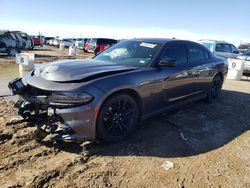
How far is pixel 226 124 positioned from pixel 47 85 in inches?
144

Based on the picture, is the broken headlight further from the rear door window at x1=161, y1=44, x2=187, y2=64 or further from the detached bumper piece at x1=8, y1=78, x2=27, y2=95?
the rear door window at x1=161, y1=44, x2=187, y2=64

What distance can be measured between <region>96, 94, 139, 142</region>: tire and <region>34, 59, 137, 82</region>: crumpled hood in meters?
0.47

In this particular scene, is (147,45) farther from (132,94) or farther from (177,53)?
(132,94)

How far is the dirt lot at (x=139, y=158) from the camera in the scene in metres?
3.25

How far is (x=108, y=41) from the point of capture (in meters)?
27.0

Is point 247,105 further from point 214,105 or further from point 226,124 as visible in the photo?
point 226,124

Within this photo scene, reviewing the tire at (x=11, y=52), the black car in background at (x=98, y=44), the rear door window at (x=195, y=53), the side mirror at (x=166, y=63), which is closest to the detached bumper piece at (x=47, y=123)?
the side mirror at (x=166, y=63)

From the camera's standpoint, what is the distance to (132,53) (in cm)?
512

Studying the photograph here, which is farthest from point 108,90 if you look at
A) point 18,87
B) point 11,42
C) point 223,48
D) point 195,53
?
point 11,42

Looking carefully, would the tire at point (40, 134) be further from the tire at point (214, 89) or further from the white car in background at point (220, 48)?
the white car in background at point (220, 48)

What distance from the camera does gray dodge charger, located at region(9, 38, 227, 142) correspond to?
3686mm

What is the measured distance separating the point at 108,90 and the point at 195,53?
10.0 feet

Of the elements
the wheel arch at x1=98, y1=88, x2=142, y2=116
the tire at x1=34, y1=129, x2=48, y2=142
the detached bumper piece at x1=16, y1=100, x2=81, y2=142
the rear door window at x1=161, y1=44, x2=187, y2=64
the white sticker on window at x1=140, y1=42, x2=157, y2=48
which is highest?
the white sticker on window at x1=140, y1=42, x2=157, y2=48

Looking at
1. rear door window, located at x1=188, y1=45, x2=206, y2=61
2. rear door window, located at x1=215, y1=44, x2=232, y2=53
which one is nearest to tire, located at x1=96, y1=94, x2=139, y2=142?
rear door window, located at x1=188, y1=45, x2=206, y2=61
